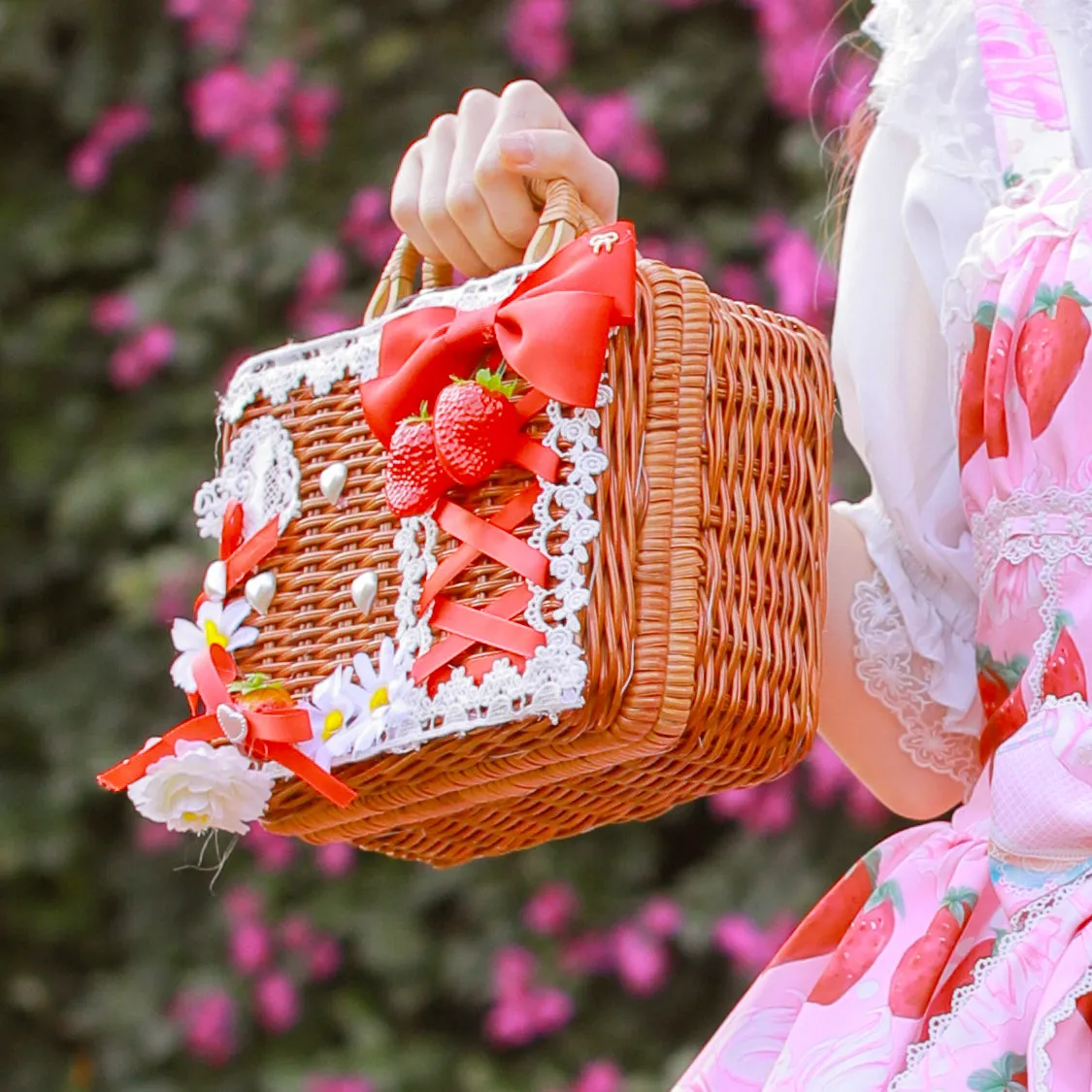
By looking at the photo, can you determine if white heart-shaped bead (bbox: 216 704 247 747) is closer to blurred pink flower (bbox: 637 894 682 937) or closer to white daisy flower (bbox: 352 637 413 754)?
white daisy flower (bbox: 352 637 413 754)

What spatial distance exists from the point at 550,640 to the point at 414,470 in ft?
0.35

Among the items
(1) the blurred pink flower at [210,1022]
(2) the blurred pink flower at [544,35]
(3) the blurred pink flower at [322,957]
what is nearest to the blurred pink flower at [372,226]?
(2) the blurred pink flower at [544,35]

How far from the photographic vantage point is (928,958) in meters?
0.75

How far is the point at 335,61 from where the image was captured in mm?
2459

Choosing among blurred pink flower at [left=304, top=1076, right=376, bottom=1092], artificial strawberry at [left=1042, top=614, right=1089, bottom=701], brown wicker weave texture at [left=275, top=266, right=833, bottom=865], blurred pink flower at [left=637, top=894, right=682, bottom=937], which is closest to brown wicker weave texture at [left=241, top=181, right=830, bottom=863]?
brown wicker weave texture at [left=275, top=266, right=833, bottom=865]

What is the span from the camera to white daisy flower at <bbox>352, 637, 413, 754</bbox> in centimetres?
75

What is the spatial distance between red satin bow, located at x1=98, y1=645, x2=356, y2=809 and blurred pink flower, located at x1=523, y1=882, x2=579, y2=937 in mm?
1396

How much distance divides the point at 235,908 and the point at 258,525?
1.65m

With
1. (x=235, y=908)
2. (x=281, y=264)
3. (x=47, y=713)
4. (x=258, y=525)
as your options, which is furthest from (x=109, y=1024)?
(x=258, y=525)

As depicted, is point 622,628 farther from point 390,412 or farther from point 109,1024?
point 109,1024

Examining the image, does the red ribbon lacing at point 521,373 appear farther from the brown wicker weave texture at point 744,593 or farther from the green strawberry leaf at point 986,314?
the green strawberry leaf at point 986,314

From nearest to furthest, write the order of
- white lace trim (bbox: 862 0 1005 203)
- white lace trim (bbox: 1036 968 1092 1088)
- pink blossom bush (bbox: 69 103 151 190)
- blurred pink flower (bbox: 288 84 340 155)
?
white lace trim (bbox: 1036 968 1092 1088) → white lace trim (bbox: 862 0 1005 203) → blurred pink flower (bbox: 288 84 340 155) → pink blossom bush (bbox: 69 103 151 190)

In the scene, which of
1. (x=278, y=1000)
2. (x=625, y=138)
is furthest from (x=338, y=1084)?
(x=625, y=138)

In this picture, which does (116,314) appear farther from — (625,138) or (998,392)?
(998,392)
